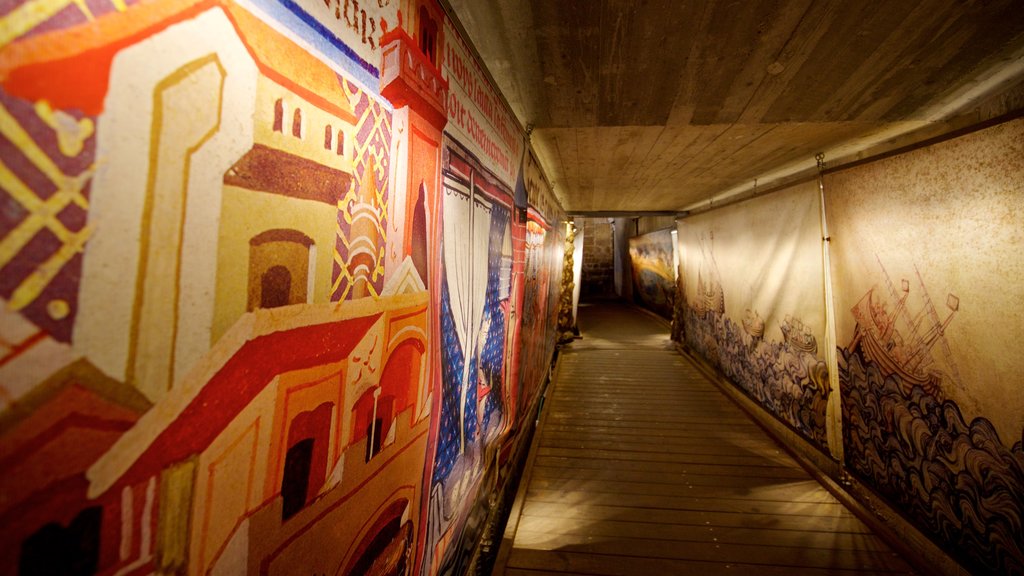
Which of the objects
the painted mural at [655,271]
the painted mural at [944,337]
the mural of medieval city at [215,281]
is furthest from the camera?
the painted mural at [655,271]

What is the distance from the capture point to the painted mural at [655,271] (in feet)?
31.3

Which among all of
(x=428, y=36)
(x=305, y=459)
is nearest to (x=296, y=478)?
(x=305, y=459)

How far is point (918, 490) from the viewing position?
96.3 inches

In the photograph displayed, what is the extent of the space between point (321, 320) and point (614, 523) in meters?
2.90

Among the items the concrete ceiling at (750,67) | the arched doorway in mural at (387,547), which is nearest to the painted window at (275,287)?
the arched doorway in mural at (387,547)

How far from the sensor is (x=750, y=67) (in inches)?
72.5

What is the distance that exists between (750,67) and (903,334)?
216 cm

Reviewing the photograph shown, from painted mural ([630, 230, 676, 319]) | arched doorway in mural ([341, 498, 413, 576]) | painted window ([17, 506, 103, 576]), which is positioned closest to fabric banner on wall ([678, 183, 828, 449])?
painted mural ([630, 230, 676, 319])

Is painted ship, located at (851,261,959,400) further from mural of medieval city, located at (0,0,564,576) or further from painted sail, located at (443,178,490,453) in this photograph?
mural of medieval city, located at (0,0,564,576)

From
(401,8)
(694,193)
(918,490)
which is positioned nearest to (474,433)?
(401,8)

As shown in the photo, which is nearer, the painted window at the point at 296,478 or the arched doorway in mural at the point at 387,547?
the painted window at the point at 296,478

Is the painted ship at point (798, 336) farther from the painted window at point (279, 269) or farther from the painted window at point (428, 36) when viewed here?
the painted window at point (279, 269)

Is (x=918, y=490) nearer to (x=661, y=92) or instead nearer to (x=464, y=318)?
(x=661, y=92)

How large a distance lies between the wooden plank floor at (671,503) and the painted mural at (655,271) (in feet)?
15.6
